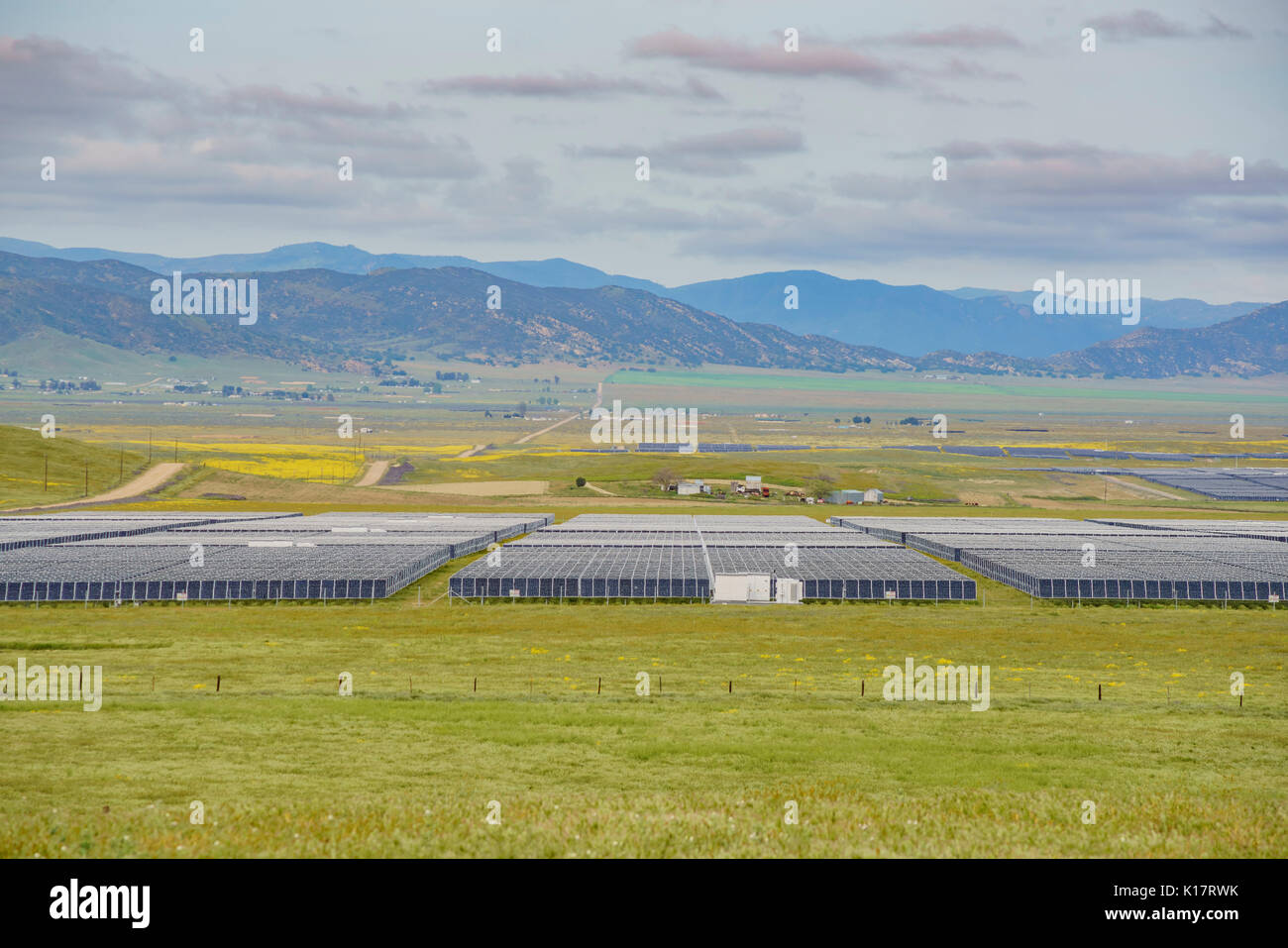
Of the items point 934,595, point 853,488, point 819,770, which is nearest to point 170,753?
point 819,770

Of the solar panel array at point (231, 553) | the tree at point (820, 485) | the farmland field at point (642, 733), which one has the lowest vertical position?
the farmland field at point (642, 733)

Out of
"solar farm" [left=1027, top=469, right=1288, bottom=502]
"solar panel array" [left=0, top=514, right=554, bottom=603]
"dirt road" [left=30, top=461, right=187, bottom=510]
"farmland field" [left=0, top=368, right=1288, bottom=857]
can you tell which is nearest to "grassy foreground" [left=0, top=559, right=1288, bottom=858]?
"farmland field" [left=0, top=368, right=1288, bottom=857]

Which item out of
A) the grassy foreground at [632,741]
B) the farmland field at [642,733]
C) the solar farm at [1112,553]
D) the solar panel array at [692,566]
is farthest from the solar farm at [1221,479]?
the grassy foreground at [632,741]

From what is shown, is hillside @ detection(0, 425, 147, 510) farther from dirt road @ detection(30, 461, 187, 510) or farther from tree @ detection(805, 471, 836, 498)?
tree @ detection(805, 471, 836, 498)

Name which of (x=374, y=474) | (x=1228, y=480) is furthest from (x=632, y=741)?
(x=1228, y=480)

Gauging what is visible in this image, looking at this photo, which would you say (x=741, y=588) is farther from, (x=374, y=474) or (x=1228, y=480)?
(x=1228, y=480)

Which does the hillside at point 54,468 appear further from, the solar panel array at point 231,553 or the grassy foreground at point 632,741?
the grassy foreground at point 632,741
